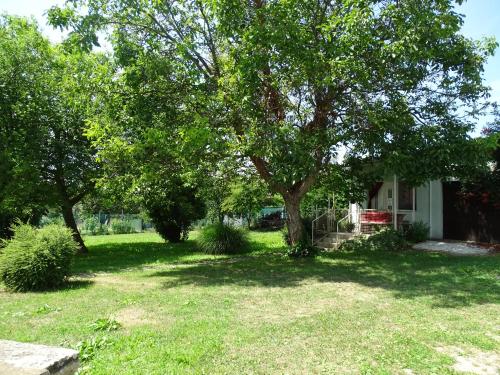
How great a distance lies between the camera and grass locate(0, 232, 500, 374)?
4.84 m

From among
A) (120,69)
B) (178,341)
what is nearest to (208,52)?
(120,69)

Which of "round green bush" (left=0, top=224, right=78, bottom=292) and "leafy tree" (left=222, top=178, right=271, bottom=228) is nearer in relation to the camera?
"round green bush" (left=0, top=224, right=78, bottom=292)

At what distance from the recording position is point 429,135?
37.4 ft

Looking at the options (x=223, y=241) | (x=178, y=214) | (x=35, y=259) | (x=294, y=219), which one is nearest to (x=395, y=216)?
(x=294, y=219)

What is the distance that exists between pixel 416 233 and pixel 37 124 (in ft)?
51.7

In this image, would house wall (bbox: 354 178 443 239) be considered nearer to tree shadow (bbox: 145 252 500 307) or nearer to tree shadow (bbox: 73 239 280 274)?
tree shadow (bbox: 145 252 500 307)

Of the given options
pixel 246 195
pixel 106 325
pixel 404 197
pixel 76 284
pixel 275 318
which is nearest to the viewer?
pixel 106 325

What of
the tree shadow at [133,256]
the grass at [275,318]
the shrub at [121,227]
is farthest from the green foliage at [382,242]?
the shrub at [121,227]

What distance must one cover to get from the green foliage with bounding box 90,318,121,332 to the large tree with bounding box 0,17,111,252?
35.5 ft

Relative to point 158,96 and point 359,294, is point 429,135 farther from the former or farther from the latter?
point 158,96

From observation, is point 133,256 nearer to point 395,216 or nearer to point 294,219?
point 294,219

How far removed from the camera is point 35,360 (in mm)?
3951

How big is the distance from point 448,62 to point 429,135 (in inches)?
91.8

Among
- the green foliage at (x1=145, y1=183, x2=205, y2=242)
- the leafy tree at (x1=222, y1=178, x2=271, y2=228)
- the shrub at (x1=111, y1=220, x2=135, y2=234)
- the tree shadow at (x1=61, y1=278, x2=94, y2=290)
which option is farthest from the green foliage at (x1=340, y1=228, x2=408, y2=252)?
the shrub at (x1=111, y1=220, x2=135, y2=234)
